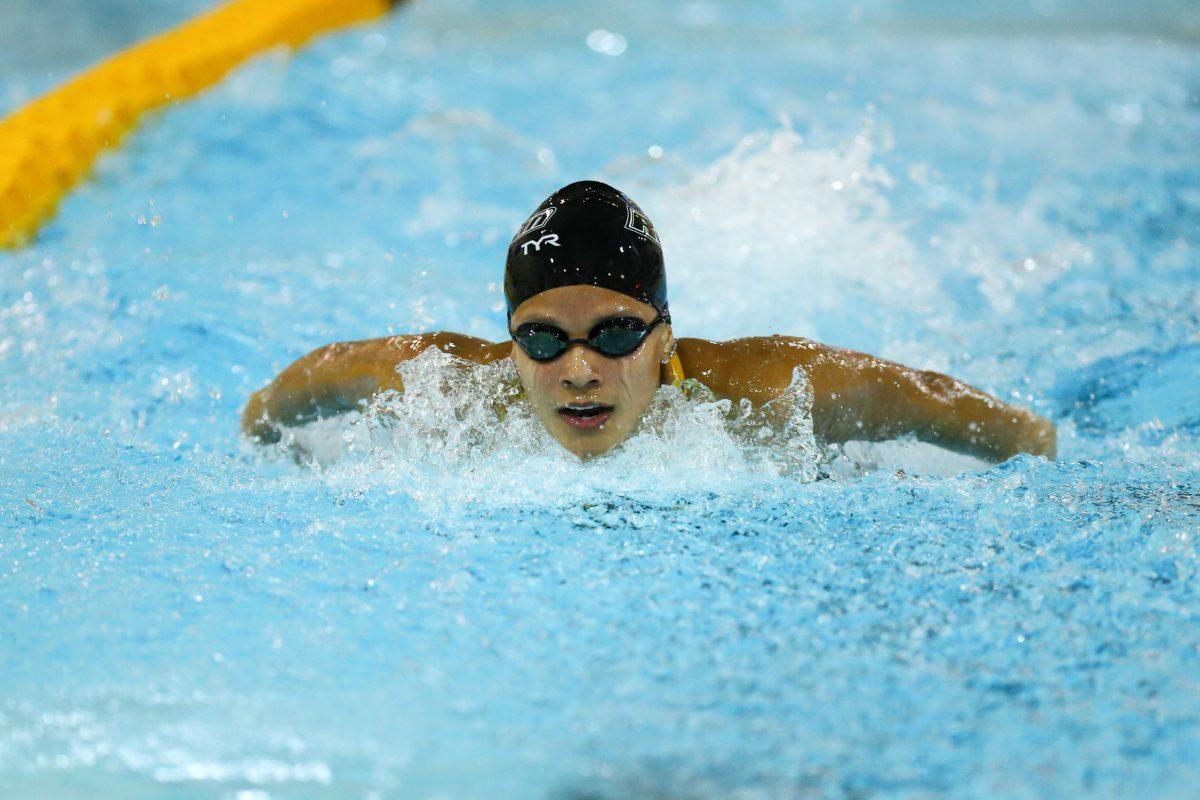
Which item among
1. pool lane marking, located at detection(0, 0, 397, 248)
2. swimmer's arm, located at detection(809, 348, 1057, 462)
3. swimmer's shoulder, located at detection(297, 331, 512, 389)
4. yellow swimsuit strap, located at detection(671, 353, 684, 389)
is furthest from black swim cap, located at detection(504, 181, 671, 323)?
pool lane marking, located at detection(0, 0, 397, 248)

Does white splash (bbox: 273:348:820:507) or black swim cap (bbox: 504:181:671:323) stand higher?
black swim cap (bbox: 504:181:671:323)

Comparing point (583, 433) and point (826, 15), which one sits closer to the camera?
point (583, 433)

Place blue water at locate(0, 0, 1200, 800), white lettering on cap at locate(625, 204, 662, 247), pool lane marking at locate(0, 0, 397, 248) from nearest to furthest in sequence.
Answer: blue water at locate(0, 0, 1200, 800) → white lettering on cap at locate(625, 204, 662, 247) → pool lane marking at locate(0, 0, 397, 248)

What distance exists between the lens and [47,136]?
4.66 metres

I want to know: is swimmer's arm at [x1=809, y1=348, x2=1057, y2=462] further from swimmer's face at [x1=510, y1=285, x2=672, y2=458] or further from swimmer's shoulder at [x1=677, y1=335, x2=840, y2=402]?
A: swimmer's face at [x1=510, y1=285, x2=672, y2=458]

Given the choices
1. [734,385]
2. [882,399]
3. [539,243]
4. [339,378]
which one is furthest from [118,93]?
[882,399]

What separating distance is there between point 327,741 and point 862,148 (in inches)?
148

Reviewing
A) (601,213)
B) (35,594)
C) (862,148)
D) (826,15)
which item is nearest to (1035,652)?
(601,213)

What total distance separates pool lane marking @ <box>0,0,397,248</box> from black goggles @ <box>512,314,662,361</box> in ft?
8.41

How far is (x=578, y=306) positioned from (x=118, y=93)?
11.0ft

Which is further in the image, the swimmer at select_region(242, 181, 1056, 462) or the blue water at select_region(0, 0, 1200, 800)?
Result: the swimmer at select_region(242, 181, 1056, 462)

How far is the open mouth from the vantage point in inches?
104

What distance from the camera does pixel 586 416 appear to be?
8.67 ft

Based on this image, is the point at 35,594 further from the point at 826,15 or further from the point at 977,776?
the point at 826,15
